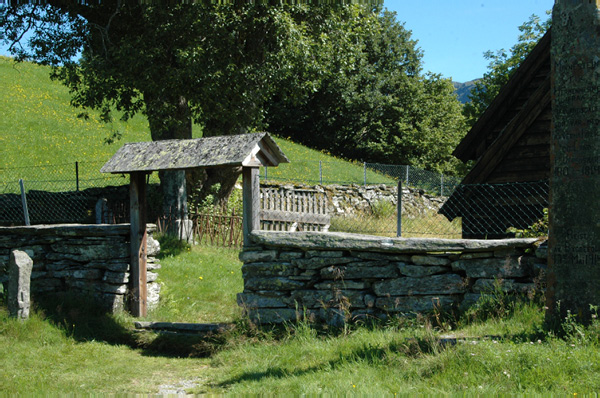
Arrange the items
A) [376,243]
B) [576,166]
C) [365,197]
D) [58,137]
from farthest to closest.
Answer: [58,137] < [365,197] < [376,243] < [576,166]

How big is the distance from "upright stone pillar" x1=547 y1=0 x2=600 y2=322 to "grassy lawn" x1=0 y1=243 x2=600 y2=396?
40 cm

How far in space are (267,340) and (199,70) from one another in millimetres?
7296

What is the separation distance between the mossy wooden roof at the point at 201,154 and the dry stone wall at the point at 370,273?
3.65 ft

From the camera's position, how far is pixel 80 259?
29.3ft

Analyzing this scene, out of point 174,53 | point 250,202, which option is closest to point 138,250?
point 250,202

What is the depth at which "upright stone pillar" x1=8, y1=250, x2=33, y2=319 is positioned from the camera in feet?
25.1

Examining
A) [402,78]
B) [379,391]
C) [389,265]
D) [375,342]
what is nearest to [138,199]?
[389,265]

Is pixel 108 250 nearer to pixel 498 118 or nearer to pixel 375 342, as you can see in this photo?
pixel 375 342

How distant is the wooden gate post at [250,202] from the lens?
7.69 m

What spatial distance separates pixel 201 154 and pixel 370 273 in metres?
2.99

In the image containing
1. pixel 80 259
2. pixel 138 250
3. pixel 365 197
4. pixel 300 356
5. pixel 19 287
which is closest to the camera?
pixel 300 356

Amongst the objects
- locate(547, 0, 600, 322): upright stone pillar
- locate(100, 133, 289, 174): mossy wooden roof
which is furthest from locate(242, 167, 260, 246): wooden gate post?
locate(547, 0, 600, 322): upright stone pillar

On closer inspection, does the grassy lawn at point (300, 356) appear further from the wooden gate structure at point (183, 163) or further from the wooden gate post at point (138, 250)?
the wooden gate structure at point (183, 163)

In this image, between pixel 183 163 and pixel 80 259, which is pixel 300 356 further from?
pixel 80 259
